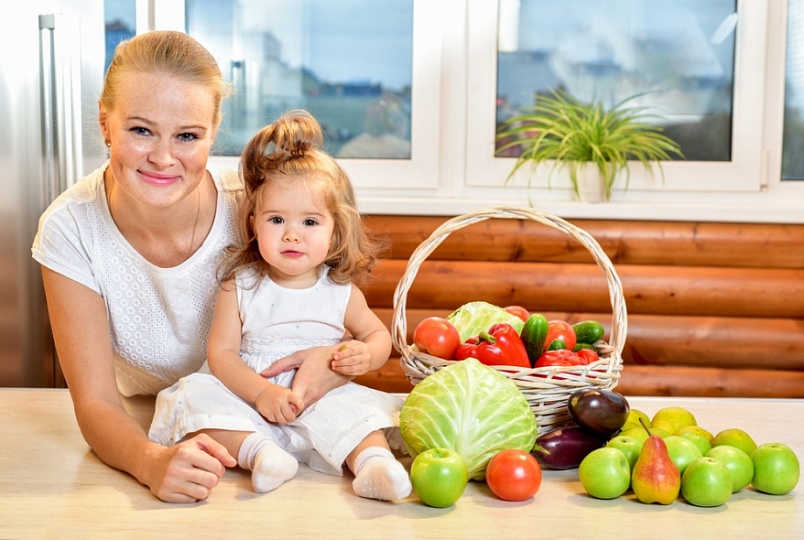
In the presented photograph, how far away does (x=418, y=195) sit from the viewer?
359 centimetres

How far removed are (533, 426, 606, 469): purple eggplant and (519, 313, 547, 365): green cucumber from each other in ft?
0.52

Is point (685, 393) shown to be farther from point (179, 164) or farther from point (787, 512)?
point (179, 164)

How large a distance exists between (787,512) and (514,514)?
41cm

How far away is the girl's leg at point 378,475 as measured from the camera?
1.34 metres

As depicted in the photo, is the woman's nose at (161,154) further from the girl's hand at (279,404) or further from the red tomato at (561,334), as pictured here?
the red tomato at (561,334)

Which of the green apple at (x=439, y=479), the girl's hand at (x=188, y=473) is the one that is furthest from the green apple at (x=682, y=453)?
the girl's hand at (x=188, y=473)

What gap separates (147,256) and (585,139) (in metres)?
2.07

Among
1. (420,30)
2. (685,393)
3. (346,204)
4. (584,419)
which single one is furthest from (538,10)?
(584,419)

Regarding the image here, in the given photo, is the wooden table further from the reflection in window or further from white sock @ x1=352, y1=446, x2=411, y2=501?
the reflection in window

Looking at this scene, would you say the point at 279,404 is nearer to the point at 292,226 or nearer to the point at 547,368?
the point at 292,226

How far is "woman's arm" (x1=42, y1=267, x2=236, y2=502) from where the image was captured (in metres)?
1.35

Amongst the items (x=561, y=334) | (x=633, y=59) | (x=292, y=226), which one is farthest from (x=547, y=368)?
(x=633, y=59)

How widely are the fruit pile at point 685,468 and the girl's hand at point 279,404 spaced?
0.50 m

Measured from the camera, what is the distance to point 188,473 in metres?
1.34
